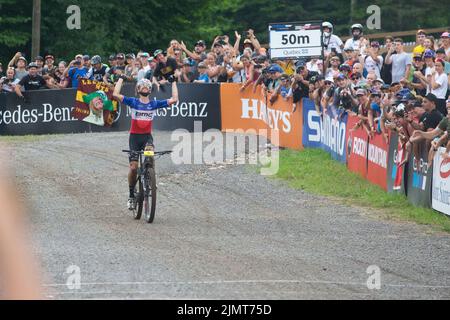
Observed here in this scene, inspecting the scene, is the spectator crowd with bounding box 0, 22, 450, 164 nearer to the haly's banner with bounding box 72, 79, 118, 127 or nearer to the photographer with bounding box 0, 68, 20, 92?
the photographer with bounding box 0, 68, 20, 92

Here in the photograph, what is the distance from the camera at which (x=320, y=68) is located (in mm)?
22484

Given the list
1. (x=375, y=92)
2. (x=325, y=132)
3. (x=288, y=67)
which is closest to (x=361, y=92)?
(x=375, y=92)

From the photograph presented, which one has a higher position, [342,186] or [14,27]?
[14,27]

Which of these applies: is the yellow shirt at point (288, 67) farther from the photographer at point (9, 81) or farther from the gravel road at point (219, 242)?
the photographer at point (9, 81)

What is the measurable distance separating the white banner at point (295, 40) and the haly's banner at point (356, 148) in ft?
10.9

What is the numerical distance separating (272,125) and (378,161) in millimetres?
7121

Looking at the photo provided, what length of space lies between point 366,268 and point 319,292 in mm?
1547

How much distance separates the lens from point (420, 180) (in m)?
14.9

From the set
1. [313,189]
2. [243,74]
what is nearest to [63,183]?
[313,189]

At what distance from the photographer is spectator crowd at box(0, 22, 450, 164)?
1516cm

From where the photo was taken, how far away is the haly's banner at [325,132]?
65.2 ft

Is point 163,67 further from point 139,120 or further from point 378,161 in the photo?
point 139,120

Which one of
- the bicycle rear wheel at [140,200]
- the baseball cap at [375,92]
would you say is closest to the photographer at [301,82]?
the baseball cap at [375,92]

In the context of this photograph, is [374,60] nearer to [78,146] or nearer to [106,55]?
[78,146]
